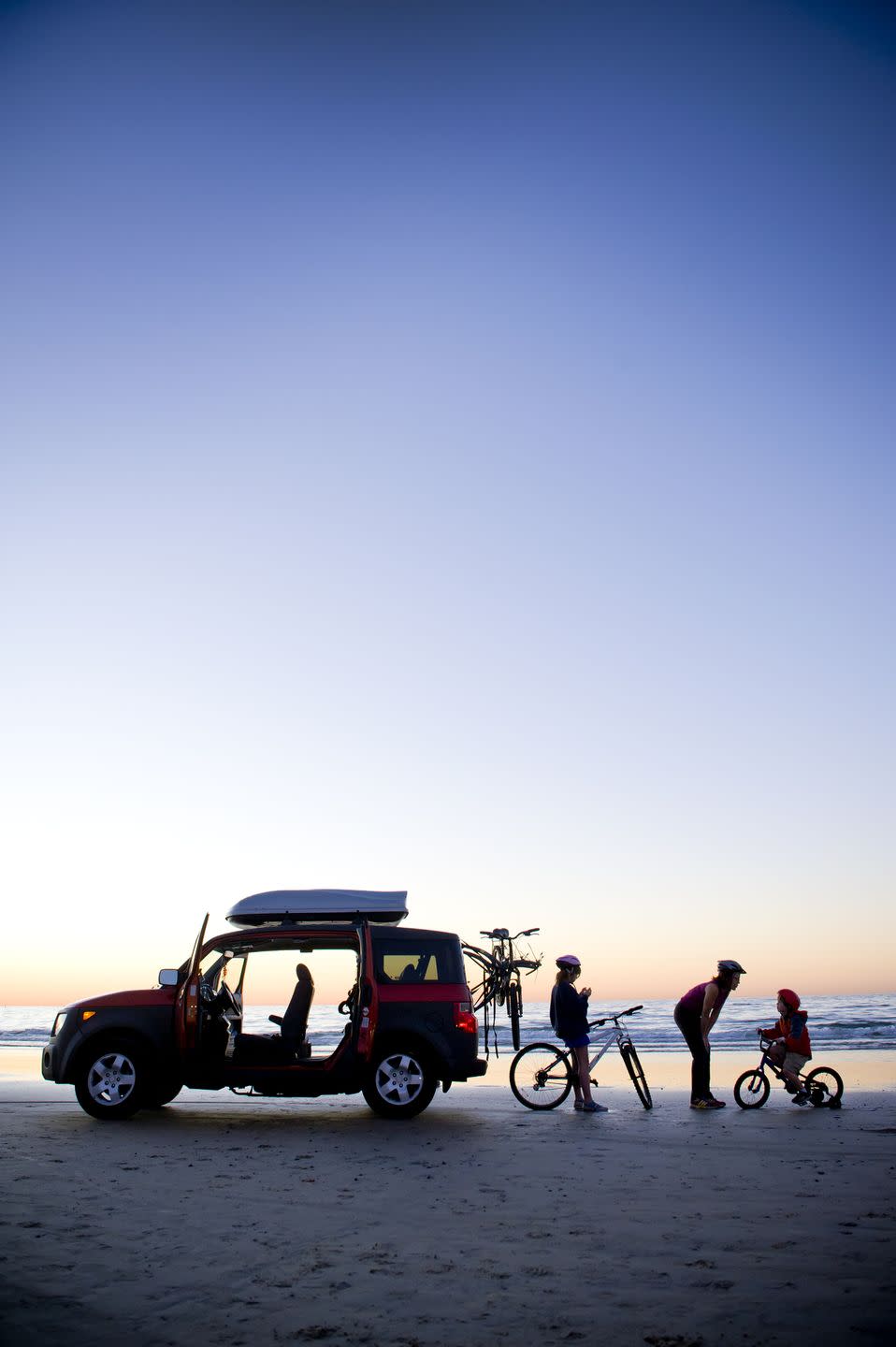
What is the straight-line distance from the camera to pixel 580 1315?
15.1 feet

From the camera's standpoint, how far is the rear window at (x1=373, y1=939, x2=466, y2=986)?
11.6 meters

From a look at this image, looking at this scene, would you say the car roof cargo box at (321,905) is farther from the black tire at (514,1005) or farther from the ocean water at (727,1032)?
the ocean water at (727,1032)

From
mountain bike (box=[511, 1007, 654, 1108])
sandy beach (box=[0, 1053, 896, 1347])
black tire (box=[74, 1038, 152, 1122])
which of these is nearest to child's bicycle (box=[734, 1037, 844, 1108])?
mountain bike (box=[511, 1007, 654, 1108])

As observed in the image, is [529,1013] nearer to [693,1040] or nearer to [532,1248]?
[693,1040]

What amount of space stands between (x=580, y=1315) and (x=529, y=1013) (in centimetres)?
5758

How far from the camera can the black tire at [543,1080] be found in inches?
501

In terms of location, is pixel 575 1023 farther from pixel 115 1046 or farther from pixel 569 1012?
pixel 115 1046

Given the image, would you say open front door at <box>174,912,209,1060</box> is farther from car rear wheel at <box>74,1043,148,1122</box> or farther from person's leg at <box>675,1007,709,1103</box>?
person's leg at <box>675,1007,709,1103</box>

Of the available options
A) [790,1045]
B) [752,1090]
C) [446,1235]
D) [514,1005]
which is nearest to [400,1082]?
[752,1090]

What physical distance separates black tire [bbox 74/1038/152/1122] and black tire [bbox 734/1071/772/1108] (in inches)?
274

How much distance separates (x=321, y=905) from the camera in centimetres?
1152

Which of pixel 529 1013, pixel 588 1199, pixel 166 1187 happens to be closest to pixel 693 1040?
pixel 588 1199

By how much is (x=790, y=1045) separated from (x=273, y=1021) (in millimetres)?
6333

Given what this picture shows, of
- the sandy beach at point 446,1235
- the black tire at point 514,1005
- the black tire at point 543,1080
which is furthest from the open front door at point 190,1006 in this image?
the black tire at point 514,1005
